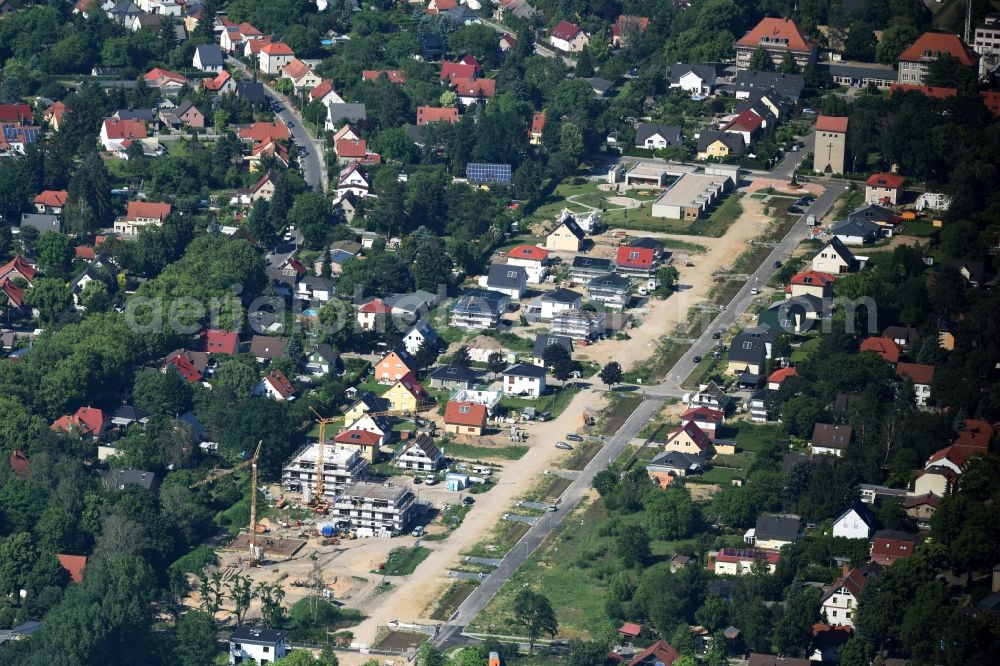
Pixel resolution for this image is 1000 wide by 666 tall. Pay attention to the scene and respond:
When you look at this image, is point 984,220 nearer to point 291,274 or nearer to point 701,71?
point 701,71

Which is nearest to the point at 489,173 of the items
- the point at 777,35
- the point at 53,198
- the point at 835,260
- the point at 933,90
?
the point at 835,260

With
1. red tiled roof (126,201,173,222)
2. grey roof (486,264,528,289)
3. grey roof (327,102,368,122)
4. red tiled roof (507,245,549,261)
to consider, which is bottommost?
grey roof (486,264,528,289)

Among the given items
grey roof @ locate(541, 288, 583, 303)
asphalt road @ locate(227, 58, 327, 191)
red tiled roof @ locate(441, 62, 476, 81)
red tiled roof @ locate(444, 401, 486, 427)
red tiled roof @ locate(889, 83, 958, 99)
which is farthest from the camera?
red tiled roof @ locate(441, 62, 476, 81)

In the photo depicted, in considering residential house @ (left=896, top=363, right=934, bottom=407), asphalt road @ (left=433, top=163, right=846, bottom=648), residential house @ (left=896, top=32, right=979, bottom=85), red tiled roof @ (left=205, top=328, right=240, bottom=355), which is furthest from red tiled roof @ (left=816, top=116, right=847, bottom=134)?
red tiled roof @ (left=205, top=328, right=240, bottom=355)

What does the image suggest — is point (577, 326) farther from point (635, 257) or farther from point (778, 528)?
point (778, 528)

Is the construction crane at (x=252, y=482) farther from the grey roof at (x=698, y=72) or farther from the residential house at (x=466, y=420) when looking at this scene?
the grey roof at (x=698, y=72)

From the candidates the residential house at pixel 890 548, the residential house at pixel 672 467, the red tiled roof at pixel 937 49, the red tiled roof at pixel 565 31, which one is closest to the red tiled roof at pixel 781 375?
the residential house at pixel 672 467

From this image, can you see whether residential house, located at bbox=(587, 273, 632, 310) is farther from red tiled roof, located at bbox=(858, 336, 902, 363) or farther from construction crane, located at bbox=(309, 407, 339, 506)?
construction crane, located at bbox=(309, 407, 339, 506)

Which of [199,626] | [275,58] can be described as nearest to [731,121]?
[275,58]
